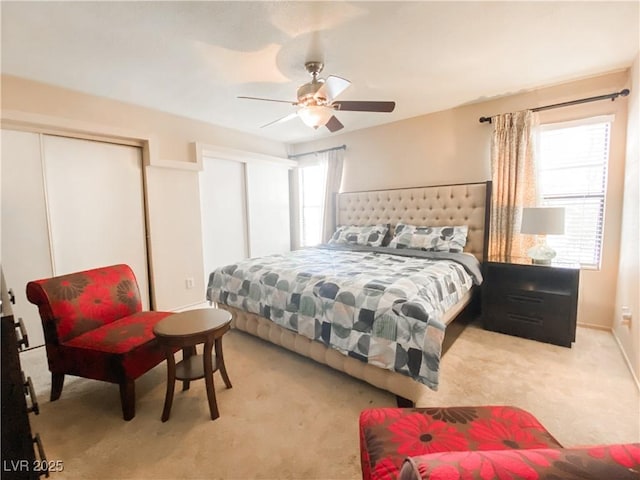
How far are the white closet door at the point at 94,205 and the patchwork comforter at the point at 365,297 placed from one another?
120 centimetres

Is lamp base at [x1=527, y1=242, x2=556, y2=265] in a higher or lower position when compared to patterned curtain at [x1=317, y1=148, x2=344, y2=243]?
lower

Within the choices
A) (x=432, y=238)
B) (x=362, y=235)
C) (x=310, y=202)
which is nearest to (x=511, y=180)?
(x=432, y=238)

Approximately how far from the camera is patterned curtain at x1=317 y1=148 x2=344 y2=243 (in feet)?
15.2

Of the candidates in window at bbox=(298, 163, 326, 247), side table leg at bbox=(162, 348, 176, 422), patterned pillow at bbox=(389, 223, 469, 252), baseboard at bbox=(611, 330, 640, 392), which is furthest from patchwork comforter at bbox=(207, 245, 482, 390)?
window at bbox=(298, 163, 326, 247)

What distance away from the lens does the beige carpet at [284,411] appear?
4.75 ft

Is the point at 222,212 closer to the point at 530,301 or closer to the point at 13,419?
the point at 13,419

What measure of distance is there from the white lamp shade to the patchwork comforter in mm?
610

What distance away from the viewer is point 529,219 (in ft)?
8.86

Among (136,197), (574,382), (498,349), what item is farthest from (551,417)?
(136,197)

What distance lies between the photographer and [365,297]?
1.97 m

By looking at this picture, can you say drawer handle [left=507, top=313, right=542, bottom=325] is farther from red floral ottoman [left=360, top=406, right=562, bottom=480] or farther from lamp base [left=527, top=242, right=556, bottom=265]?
red floral ottoman [left=360, top=406, right=562, bottom=480]

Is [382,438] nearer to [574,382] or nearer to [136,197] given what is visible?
[574,382]

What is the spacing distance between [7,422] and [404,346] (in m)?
1.72

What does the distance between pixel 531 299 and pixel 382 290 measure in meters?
1.77
